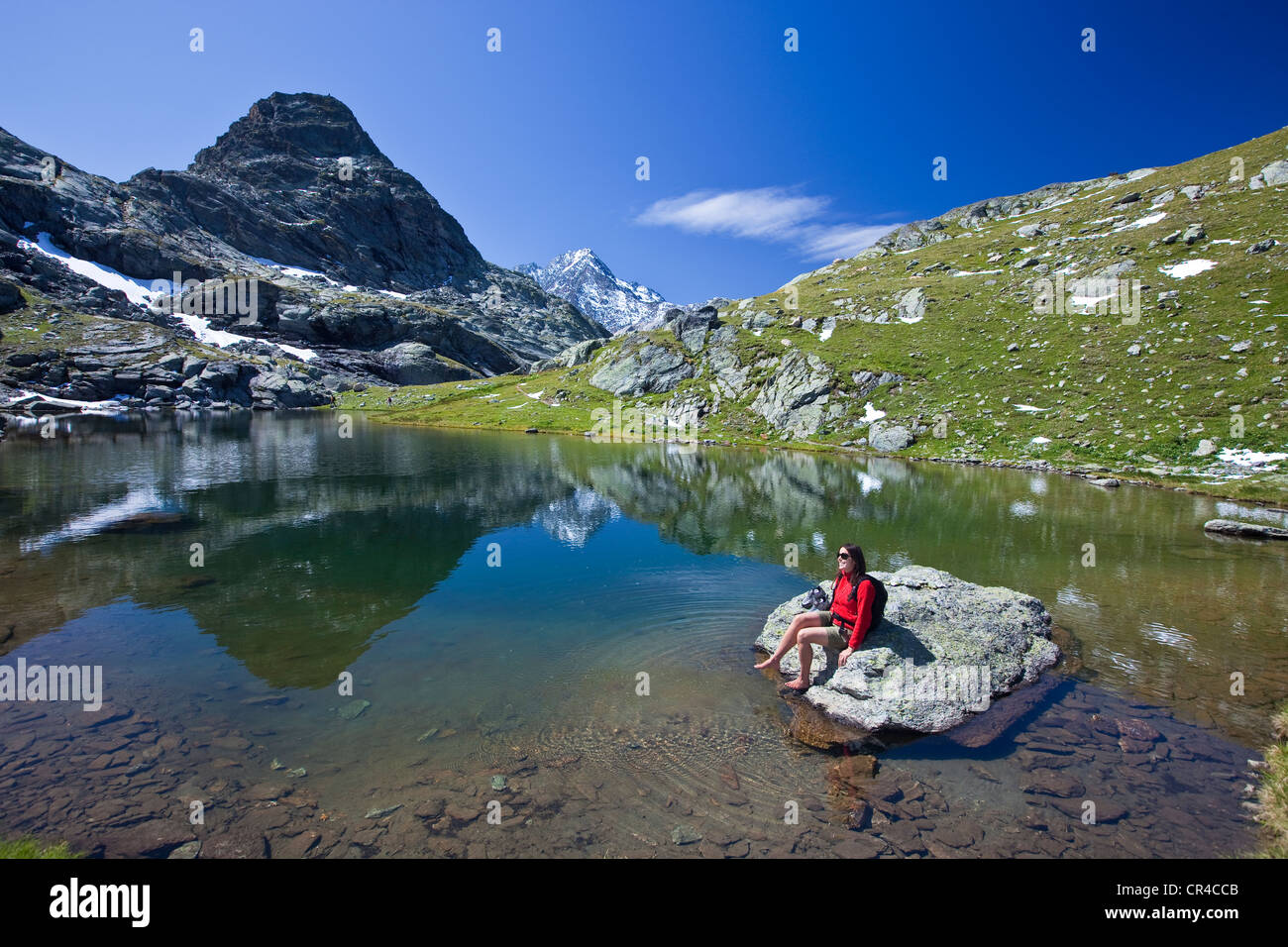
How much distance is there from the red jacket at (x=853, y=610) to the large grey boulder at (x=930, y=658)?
51 centimetres

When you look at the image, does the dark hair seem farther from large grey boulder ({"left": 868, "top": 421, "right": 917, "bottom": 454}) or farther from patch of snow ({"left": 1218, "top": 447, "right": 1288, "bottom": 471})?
large grey boulder ({"left": 868, "top": 421, "right": 917, "bottom": 454})

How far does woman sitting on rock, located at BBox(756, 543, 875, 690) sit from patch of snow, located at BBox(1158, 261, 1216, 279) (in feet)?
275

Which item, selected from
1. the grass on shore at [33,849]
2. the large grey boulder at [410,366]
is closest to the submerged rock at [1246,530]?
the grass on shore at [33,849]

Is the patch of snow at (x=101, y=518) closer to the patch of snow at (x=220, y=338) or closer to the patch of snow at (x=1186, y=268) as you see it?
the patch of snow at (x=1186, y=268)

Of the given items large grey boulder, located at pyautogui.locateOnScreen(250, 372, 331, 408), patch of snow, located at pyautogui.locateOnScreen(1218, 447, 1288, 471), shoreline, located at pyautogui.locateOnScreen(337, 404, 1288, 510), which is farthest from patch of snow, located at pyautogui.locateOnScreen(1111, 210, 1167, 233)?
large grey boulder, located at pyautogui.locateOnScreen(250, 372, 331, 408)

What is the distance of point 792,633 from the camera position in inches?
483

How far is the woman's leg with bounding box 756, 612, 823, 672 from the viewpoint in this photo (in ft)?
39.3

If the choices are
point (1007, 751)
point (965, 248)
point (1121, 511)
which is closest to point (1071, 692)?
point (1007, 751)

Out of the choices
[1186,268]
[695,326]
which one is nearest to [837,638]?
[1186,268]
